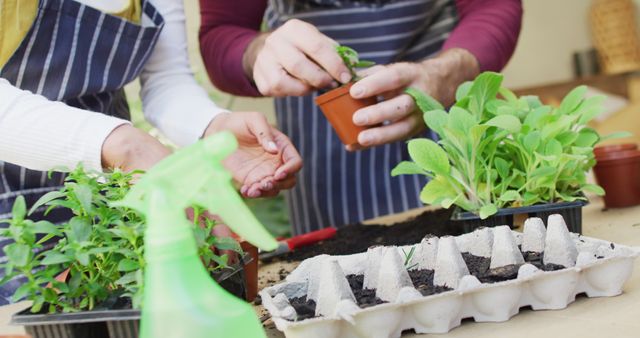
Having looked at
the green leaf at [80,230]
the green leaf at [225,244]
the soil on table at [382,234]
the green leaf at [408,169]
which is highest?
the green leaf at [80,230]

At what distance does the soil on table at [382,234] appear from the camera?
1155mm

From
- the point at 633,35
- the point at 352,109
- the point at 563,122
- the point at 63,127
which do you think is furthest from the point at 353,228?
the point at 633,35

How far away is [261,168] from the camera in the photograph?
1.20 metres

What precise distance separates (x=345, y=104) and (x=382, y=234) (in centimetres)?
24

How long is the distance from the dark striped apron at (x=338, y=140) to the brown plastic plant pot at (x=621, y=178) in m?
0.61

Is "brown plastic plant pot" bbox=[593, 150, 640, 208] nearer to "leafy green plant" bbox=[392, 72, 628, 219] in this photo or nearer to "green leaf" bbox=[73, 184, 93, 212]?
"leafy green plant" bbox=[392, 72, 628, 219]

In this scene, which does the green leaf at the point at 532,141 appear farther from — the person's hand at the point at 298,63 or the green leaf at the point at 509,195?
the person's hand at the point at 298,63

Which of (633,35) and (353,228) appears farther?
(633,35)

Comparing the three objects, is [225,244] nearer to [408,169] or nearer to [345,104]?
[408,169]

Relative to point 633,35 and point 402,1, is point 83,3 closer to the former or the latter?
point 402,1

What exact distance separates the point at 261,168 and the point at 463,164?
1.12ft

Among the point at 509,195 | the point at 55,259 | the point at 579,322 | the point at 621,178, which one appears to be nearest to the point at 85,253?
the point at 55,259

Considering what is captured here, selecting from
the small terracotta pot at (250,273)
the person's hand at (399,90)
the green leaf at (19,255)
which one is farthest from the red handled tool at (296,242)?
the green leaf at (19,255)

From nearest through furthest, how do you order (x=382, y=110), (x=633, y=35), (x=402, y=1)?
(x=382, y=110) < (x=402, y=1) < (x=633, y=35)
